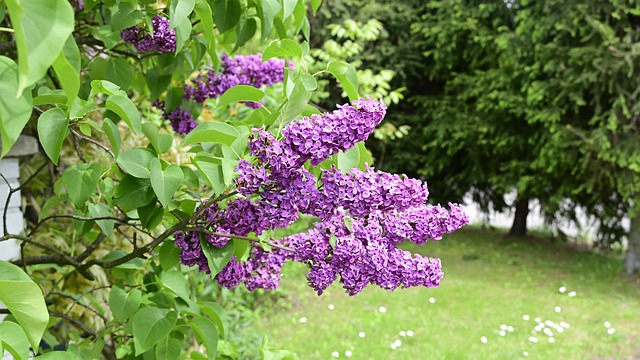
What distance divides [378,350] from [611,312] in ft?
8.88

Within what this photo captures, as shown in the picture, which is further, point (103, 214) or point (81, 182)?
point (103, 214)

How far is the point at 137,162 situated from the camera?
1119 millimetres

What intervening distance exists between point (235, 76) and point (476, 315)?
427 cm

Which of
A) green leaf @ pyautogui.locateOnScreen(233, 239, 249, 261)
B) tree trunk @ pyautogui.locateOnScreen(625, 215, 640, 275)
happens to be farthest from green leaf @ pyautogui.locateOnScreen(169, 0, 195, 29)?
tree trunk @ pyautogui.locateOnScreen(625, 215, 640, 275)

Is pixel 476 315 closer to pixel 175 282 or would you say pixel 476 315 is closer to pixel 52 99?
pixel 175 282

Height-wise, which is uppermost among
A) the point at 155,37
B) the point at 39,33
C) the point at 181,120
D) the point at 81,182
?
the point at 39,33

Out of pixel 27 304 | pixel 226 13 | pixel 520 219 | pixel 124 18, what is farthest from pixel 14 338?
pixel 520 219

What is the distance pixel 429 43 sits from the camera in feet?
32.4

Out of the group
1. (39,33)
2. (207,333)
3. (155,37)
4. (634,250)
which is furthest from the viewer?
(634,250)

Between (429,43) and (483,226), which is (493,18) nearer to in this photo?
(429,43)

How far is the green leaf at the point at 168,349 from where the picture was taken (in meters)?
1.37

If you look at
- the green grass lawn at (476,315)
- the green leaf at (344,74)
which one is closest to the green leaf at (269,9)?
the green leaf at (344,74)

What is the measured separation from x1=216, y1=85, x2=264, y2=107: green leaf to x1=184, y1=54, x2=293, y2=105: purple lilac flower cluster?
82cm

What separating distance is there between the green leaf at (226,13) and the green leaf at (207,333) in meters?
0.62
